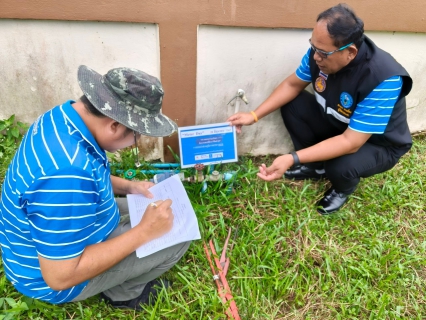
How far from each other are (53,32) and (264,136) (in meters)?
1.77

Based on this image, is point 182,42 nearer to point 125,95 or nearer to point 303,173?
point 125,95

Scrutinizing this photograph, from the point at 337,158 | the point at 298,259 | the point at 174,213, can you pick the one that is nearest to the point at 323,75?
the point at 337,158

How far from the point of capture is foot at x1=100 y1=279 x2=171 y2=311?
1.83 m

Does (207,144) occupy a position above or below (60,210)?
below

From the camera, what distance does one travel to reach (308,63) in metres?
2.26

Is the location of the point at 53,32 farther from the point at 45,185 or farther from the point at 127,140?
the point at 45,185

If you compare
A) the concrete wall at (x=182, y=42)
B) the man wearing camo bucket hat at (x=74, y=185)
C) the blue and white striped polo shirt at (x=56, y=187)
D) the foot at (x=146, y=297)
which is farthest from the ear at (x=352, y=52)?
the foot at (x=146, y=297)

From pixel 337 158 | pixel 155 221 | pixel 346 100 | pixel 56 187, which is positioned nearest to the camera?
pixel 56 187

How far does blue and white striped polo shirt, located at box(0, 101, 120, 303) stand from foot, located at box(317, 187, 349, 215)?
1.72m

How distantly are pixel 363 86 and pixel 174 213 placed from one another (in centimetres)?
132

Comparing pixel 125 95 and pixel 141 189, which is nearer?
pixel 125 95

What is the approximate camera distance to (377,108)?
1.95 metres

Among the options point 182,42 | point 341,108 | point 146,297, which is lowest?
point 146,297

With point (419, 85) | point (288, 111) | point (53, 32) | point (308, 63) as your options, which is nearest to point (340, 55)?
point (308, 63)
